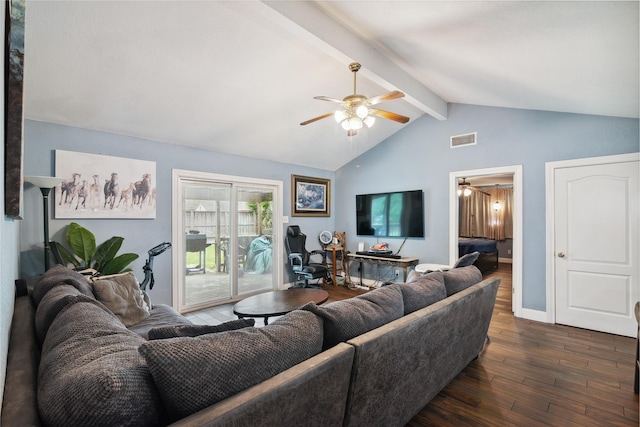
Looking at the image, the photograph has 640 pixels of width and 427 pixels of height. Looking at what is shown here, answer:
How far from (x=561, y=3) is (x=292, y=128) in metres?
3.27

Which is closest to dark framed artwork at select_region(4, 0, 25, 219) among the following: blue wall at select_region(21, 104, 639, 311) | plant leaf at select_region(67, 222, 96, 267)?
plant leaf at select_region(67, 222, 96, 267)

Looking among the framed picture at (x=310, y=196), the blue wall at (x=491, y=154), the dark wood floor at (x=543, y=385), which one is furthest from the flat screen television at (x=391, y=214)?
the dark wood floor at (x=543, y=385)

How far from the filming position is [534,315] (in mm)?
3814

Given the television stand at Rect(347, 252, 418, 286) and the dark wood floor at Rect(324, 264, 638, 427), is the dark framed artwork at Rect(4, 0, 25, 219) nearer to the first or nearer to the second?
the dark wood floor at Rect(324, 264, 638, 427)

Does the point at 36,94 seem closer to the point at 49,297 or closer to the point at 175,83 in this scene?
the point at 175,83

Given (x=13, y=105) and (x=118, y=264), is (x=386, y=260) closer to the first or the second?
(x=118, y=264)

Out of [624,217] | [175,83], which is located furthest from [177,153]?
[624,217]

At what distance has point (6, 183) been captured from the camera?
1.04 meters

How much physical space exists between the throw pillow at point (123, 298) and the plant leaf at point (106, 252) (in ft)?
2.69

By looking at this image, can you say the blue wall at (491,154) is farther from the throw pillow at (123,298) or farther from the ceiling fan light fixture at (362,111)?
the throw pillow at (123,298)

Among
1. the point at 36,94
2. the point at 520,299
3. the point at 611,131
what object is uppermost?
the point at 36,94

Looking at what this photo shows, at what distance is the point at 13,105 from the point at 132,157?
9.43ft

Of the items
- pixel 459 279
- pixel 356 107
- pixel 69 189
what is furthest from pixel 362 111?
pixel 69 189

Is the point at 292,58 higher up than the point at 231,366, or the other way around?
the point at 292,58
